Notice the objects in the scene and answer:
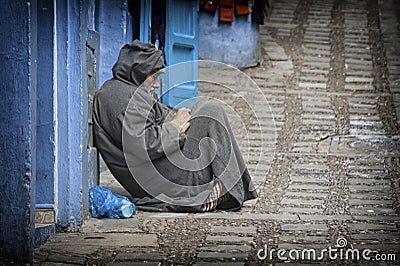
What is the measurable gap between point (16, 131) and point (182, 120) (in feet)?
7.26

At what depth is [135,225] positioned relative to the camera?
5.82 metres

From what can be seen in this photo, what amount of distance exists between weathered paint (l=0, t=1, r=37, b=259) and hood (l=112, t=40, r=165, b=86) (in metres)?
2.04

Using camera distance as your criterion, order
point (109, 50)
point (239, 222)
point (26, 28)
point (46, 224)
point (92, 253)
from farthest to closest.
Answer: point (109, 50)
point (239, 222)
point (46, 224)
point (92, 253)
point (26, 28)

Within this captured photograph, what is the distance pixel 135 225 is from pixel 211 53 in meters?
7.52

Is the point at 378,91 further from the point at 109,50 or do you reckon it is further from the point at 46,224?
the point at 46,224

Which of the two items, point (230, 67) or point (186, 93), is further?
point (230, 67)

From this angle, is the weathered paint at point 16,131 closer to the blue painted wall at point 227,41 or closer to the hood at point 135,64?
the hood at point 135,64

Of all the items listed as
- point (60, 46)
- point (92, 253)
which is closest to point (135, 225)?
point (92, 253)

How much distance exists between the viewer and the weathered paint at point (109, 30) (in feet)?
27.2

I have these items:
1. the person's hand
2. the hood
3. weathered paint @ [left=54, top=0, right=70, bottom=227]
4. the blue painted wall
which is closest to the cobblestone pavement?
weathered paint @ [left=54, top=0, right=70, bottom=227]

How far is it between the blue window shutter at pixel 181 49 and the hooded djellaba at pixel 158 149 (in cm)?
342

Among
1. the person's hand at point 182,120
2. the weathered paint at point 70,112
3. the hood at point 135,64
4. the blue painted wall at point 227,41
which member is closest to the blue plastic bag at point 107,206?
the weathered paint at point 70,112

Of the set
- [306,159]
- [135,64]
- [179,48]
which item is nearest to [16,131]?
[135,64]

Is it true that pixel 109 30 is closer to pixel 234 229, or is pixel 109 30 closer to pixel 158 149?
pixel 158 149
